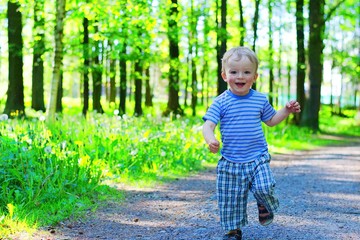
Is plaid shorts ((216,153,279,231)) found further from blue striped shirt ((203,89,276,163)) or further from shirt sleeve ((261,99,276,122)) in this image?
shirt sleeve ((261,99,276,122))

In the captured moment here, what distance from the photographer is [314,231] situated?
502 centimetres

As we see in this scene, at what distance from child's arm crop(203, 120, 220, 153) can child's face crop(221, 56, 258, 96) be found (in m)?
0.38

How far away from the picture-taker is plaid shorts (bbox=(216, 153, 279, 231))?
4.47m

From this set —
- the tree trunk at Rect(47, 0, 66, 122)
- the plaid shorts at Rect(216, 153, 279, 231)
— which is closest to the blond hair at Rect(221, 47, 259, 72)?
the plaid shorts at Rect(216, 153, 279, 231)

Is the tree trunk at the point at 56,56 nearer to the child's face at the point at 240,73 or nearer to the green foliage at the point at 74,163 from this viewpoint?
the green foliage at the point at 74,163

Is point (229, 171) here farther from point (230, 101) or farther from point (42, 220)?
point (42, 220)

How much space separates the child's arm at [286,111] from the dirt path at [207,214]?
103 cm

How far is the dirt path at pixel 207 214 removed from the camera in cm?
503

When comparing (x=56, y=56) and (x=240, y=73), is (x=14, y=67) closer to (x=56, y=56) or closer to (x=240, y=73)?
(x=56, y=56)

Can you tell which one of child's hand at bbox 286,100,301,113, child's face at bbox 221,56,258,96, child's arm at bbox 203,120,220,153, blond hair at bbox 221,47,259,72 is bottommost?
child's arm at bbox 203,120,220,153

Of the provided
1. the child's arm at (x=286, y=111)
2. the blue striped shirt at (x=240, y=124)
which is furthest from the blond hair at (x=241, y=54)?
the child's arm at (x=286, y=111)

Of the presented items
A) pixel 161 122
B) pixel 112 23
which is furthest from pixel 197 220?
pixel 112 23

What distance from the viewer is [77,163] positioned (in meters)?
6.84

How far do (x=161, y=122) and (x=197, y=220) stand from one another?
6.95 metres
